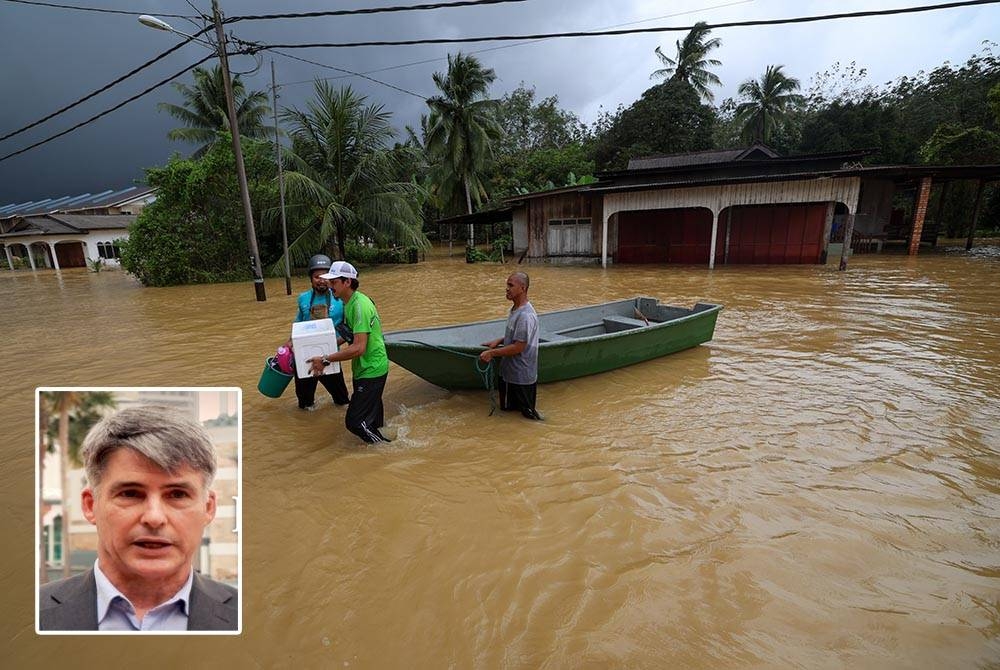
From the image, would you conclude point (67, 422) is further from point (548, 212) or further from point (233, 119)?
point (548, 212)

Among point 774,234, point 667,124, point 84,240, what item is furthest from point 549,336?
point 84,240

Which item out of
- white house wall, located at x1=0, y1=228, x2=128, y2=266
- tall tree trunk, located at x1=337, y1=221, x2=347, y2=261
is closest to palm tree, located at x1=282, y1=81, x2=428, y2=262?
tall tree trunk, located at x1=337, y1=221, x2=347, y2=261

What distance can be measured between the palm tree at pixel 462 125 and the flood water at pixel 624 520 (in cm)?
2086

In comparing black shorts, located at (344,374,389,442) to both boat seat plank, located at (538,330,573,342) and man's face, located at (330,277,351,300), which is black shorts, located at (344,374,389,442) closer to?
man's face, located at (330,277,351,300)

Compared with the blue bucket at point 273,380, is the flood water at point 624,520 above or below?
below

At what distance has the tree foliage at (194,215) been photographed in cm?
1833

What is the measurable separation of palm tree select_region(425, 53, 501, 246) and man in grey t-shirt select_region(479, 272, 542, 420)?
877 inches

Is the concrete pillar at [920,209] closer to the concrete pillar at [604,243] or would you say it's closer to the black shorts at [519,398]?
the concrete pillar at [604,243]

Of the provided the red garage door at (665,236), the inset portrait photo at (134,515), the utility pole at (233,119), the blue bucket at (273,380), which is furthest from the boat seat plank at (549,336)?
the red garage door at (665,236)

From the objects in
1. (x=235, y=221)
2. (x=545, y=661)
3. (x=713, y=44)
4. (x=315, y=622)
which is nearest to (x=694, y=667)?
(x=545, y=661)

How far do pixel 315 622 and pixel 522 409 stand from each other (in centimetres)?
305

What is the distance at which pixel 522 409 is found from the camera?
539cm

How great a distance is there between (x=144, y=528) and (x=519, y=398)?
4414 millimetres

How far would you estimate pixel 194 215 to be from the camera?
19.2m
